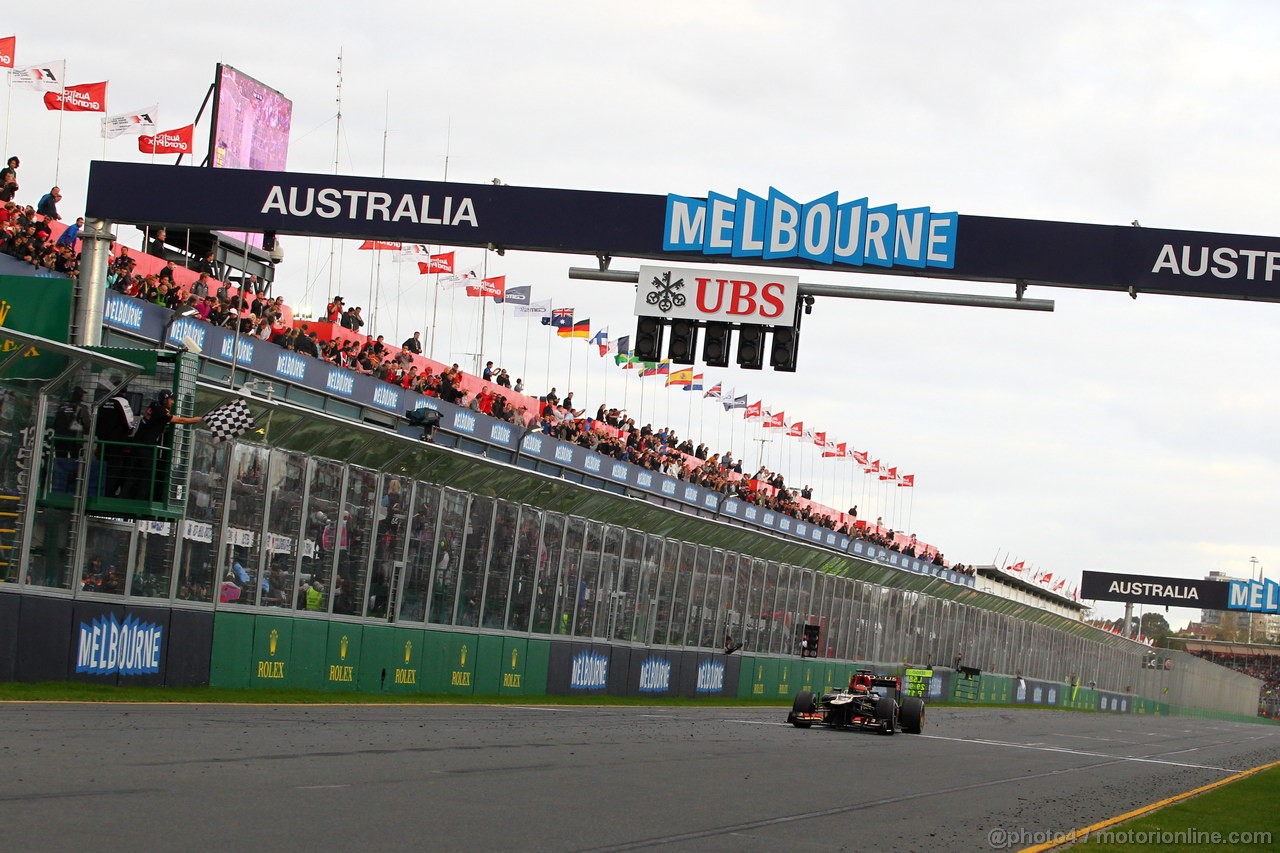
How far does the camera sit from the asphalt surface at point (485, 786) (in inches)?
343

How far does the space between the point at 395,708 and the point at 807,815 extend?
979 cm

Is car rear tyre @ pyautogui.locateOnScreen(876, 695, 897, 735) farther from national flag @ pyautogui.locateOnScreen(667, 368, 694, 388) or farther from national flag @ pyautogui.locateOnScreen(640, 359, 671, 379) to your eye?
national flag @ pyautogui.locateOnScreen(667, 368, 694, 388)

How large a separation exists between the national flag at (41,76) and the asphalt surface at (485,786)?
61.9 ft

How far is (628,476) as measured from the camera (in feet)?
148

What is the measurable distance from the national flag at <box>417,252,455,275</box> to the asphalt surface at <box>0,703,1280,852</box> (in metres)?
24.2

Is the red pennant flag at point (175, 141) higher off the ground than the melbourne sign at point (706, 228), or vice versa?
the red pennant flag at point (175, 141)

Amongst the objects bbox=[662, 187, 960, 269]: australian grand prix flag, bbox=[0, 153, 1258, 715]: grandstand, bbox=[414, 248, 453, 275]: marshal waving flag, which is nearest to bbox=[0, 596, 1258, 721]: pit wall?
bbox=[0, 153, 1258, 715]: grandstand

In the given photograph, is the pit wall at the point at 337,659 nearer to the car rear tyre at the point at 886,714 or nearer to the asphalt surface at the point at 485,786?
the asphalt surface at the point at 485,786

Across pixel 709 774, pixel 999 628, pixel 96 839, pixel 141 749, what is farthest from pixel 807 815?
pixel 999 628

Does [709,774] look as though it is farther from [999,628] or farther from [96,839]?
[999,628]

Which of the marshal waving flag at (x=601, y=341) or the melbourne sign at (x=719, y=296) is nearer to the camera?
the melbourne sign at (x=719, y=296)

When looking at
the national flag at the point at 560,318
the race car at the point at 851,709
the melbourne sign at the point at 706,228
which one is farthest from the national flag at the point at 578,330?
the melbourne sign at the point at 706,228

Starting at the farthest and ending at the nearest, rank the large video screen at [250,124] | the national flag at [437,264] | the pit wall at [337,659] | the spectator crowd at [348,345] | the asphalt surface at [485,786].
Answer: the national flag at [437,264] → the large video screen at [250,124] → the spectator crowd at [348,345] → the pit wall at [337,659] → the asphalt surface at [485,786]

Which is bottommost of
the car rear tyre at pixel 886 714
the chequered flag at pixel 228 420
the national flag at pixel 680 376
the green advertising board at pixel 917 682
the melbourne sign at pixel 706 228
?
the green advertising board at pixel 917 682
